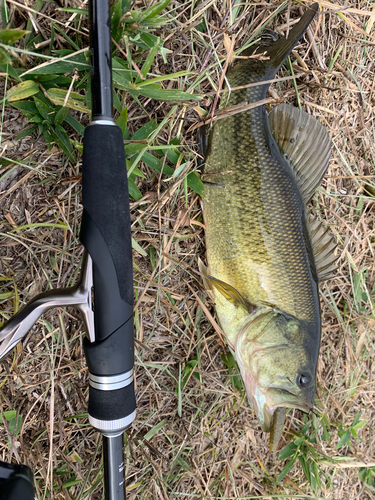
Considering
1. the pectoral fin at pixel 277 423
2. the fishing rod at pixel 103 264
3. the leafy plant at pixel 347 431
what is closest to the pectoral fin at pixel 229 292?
the pectoral fin at pixel 277 423

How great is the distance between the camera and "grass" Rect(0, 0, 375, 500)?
1.50 metres

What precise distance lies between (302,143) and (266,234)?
51cm

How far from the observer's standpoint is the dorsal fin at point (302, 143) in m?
1.80

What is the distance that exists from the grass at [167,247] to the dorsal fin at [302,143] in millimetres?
256

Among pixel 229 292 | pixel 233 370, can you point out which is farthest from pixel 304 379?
pixel 229 292

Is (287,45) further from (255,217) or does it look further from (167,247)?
(167,247)

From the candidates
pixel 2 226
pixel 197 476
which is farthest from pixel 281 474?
pixel 2 226

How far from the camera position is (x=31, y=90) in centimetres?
141

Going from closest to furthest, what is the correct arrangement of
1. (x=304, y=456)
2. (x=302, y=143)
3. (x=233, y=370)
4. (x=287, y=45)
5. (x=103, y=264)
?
(x=103, y=264) < (x=287, y=45) < (x=302, y=143) < (x=233, y=370) < (x=304, y=456)

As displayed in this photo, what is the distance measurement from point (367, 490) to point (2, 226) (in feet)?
9.59

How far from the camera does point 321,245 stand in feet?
6.20

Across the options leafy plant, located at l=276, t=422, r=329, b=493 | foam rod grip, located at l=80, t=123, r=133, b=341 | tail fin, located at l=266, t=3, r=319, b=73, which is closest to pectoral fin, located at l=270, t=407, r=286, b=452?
leafy plant, located at l=276, t=422, r=329, b=493

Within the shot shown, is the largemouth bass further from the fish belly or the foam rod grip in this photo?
the foam rod grip

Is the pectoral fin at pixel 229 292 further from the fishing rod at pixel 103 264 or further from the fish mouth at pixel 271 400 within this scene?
the fishing rod at pixel 103 264
